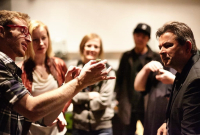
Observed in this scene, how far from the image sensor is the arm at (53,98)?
978 mm

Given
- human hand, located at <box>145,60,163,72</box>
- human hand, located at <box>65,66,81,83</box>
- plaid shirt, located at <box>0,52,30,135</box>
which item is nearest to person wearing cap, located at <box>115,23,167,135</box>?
human hand, located at <box>145,60,163,72</box>

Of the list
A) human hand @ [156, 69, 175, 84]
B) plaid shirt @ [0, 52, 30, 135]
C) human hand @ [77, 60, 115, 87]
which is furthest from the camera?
human hand @ [156, 69, 175, 84]

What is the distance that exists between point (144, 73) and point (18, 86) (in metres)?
1.09

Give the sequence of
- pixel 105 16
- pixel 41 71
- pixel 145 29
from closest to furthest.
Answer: pixel 41 71
pixel 145 29
pixel 105 16

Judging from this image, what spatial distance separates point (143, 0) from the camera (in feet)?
7.22

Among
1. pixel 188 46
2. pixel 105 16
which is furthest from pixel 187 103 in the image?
pixel 105 16

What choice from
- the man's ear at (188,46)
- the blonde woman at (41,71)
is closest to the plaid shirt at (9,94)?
the blonde woman at (41,71)

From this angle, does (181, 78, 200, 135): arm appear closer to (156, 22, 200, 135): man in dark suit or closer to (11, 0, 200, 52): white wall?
(156, 22, 200, 135): man in dark suit

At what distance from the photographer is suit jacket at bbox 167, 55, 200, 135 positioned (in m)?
1.09

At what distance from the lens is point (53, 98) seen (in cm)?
101

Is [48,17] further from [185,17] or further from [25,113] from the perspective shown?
[25,113]

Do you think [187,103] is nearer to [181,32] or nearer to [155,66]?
[181,32]

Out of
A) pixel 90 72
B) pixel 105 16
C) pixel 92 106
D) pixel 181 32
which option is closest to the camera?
pixel 90 72

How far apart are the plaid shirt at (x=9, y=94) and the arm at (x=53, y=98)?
4 cm
